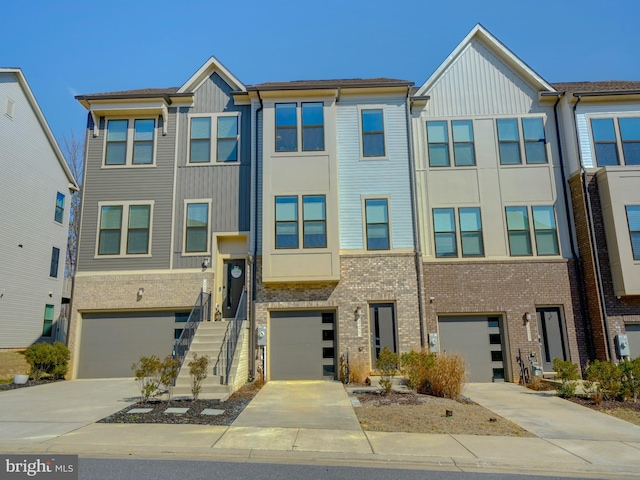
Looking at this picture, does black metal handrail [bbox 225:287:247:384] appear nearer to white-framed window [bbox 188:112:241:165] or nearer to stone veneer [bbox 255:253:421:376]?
stone veneer [bbox 255:253:421:376]

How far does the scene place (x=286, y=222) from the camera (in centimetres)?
1376

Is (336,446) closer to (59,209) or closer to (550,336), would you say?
(550,336)

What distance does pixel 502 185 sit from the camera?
1462cm

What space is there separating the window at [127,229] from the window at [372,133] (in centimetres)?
755

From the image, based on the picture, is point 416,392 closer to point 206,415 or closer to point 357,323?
point 357,323

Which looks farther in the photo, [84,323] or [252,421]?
[84,323]

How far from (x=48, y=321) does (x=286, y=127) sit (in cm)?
1552

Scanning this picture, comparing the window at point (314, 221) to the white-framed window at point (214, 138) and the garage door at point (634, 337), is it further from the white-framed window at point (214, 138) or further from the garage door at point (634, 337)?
the garage door at point (634, 337)

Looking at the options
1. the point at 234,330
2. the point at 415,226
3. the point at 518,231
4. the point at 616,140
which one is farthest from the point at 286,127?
the point at 616,140

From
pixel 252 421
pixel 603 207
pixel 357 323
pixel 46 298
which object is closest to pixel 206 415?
pixel 252 421

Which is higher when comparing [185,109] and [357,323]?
[185,109]

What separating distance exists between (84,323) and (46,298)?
836cm

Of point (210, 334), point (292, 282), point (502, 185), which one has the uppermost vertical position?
point (502, 185)

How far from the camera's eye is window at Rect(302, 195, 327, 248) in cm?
1359
